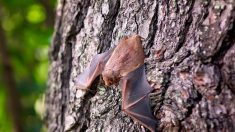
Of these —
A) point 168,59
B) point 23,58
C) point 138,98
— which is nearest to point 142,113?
point 138,98

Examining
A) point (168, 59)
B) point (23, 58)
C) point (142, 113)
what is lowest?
point (23, 58)

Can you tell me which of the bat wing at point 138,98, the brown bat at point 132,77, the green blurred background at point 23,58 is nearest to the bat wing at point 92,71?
the brown bat at point 132,77

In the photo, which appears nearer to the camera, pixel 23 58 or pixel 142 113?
pixel 142 113

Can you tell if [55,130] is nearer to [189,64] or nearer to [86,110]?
[86,110]

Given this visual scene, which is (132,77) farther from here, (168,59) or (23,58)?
(23,58)

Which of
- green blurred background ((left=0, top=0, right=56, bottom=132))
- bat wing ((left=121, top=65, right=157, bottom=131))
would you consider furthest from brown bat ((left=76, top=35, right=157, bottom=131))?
green blurred background ((left=0, top=0, right=56, bottom=132))

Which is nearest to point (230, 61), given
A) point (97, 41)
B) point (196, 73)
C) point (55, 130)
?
point (196, 73)
